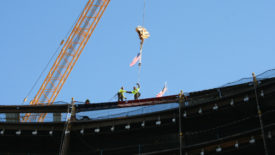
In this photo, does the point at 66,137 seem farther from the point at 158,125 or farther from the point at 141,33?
the point at 141,33

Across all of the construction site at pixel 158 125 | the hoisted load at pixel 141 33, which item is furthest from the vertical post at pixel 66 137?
the hoisted load at pixel 141 33

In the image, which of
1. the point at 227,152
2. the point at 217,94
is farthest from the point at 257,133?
the point at 217,94

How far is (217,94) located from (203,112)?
3.11 m

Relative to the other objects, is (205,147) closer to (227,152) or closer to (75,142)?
(227,152)

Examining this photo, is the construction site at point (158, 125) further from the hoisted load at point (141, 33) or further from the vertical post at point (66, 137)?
the hoisted load at point (141, 33)

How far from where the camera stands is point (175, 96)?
115ft

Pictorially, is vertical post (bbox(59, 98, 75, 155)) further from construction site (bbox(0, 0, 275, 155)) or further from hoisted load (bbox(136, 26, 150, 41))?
hoisted load (bbox(136, 26, 150, 41))

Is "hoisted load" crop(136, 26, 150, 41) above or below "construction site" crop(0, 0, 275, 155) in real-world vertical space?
above

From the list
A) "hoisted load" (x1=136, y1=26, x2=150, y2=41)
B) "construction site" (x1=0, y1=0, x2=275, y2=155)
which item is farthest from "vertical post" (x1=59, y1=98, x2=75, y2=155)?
"hoisted load" (x1=136, y1=26, x2=150, y2=41)

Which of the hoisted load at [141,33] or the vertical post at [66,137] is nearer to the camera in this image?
the vertical post at [66,137]

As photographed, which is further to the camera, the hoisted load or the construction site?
the hoisted load

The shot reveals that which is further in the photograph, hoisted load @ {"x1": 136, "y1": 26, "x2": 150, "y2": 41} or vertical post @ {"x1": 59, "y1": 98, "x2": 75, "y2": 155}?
hoisted load @ {"x1": 136, "y1": 26, "x2": 150, "y2": 41}

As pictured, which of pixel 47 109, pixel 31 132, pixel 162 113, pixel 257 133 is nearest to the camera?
pixel 257 133

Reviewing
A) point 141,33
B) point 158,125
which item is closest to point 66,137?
point 158,125
